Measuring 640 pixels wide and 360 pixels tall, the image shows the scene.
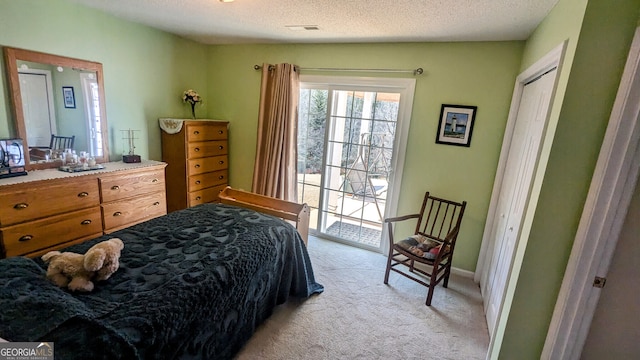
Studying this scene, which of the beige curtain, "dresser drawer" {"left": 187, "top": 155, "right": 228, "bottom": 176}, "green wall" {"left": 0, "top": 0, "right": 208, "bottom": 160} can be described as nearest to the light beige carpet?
the beige curtain

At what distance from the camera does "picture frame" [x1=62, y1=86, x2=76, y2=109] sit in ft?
8.56

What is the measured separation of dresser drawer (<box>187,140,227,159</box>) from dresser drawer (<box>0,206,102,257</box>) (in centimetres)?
115

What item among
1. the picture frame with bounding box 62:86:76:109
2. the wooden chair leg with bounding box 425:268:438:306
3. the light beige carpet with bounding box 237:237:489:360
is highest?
the picture frame with bounding box 62:86:76:109

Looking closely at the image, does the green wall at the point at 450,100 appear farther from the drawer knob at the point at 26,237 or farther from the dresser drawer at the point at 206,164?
the drawer knob at the point at 26,237

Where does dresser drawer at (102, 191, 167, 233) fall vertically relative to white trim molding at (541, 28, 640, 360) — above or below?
below

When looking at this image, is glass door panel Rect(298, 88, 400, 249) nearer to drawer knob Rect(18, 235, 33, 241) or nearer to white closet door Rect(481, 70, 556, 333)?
white closet door Rect(481, 70, 556, 333)

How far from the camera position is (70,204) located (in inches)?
93.0

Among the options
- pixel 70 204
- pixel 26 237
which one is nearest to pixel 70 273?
pixel 26 237

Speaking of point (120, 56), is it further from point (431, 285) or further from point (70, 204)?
point (431, 285)

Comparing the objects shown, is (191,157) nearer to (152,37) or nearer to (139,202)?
(139,202)

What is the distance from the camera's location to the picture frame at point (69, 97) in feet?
8.56

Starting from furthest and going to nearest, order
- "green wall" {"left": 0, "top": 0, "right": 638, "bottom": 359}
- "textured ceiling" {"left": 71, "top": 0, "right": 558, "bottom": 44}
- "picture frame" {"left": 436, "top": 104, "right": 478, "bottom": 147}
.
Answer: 1. "picture frame" {"left": 436, "top": 104, "right": 478, "bottom": 147}
2. "textured ceiling" {"left": 71, "top": 0, "right": 558, "bottom": 44}
3. "green wall" {"left": 0, "top": 0, "right": 638, "bottom": 359}

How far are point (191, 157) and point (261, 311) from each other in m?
2.16

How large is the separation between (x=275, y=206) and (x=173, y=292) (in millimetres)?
1434
